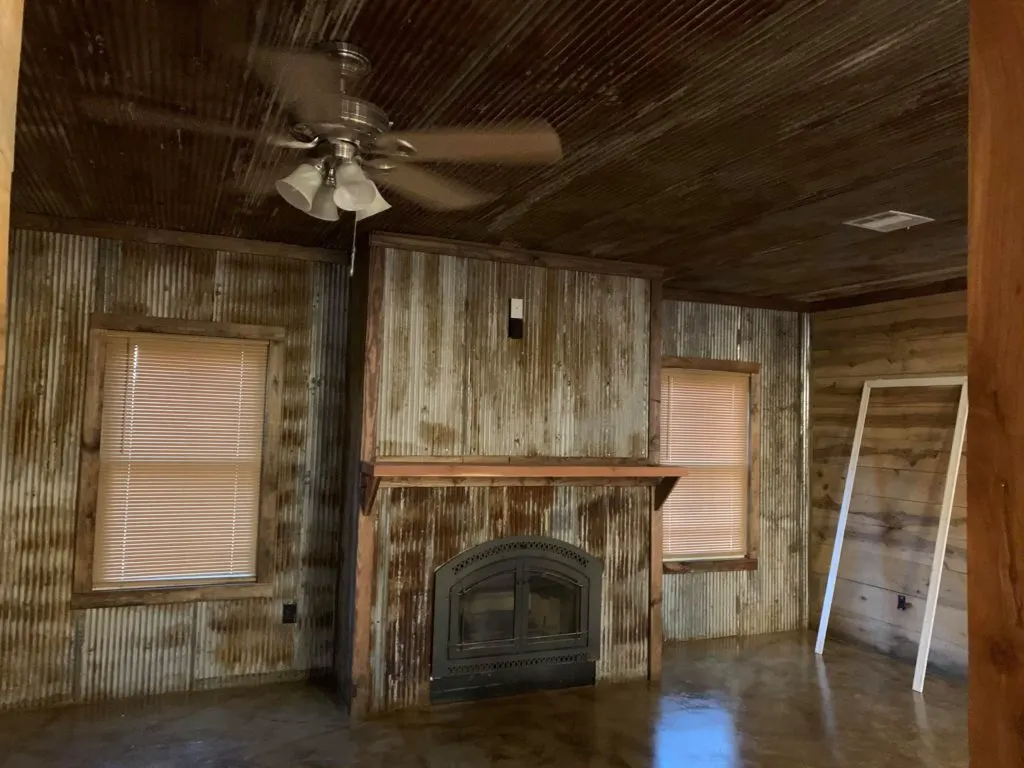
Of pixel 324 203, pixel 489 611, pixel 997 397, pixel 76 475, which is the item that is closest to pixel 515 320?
pixel 489 611

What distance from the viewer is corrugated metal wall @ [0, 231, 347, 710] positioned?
3787 mm

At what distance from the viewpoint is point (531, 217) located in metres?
3.58

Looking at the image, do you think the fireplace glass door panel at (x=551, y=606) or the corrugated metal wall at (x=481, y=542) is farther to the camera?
the fireplace glass door panel at (x=551, y=606)

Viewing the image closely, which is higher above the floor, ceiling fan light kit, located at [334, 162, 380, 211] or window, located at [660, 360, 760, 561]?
ceiling fan light kit, located at [334, 162, 380, 211]

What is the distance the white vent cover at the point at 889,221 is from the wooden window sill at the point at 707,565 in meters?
2.63

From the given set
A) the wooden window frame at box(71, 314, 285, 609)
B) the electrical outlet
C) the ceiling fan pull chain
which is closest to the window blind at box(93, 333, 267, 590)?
the wooden window frame at box(71, 314, 285, 609)

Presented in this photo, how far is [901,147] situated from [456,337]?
2303 mm

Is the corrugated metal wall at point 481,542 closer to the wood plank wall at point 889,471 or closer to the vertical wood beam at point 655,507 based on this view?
the vertical wood beam at point 655,507

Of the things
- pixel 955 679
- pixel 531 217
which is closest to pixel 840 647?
pixel 955 679

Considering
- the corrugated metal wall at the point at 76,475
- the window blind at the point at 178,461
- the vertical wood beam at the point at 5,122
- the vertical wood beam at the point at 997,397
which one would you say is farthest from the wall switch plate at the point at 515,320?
the vertical wood beam at the point at 5,122

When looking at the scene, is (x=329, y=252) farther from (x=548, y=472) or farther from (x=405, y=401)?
(x=548, y=472)

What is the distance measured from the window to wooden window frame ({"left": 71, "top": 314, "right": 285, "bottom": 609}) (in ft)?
8.59

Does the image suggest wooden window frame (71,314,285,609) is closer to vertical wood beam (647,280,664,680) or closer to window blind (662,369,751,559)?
vertical wood beam (647,280,664,680)

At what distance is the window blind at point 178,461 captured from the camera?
157 inches
